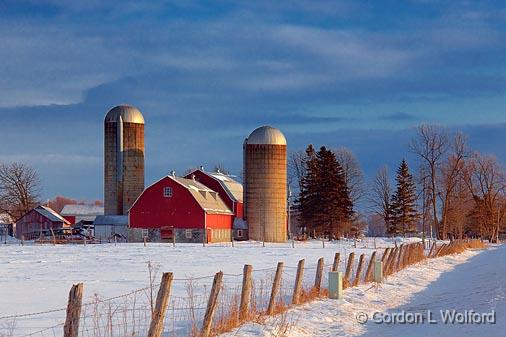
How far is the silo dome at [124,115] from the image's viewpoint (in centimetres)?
7188

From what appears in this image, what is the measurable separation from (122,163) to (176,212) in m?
9.50

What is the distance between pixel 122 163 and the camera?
71188mm

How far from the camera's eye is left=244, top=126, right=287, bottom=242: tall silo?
69938mm

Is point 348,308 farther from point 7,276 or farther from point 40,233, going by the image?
point 40,233

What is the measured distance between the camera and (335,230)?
78.6 m

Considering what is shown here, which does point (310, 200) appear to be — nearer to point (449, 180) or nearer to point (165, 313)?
point (449, 180)

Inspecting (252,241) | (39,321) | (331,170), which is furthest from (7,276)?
(331,170)

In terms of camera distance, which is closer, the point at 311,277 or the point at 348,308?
the point at 348,308

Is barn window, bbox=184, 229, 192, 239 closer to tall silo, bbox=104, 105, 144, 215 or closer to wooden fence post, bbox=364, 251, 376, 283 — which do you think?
tall silo, bbox=104, 105, 144, 215

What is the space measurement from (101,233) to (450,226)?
4532cm

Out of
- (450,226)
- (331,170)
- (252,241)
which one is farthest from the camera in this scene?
(450,226)

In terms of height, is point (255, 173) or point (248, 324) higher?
point (255, 173)

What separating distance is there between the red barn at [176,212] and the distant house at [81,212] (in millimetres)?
30407

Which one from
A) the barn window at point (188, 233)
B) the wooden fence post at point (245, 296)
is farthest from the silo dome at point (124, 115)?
the wooden fence post at point (245, 296)
